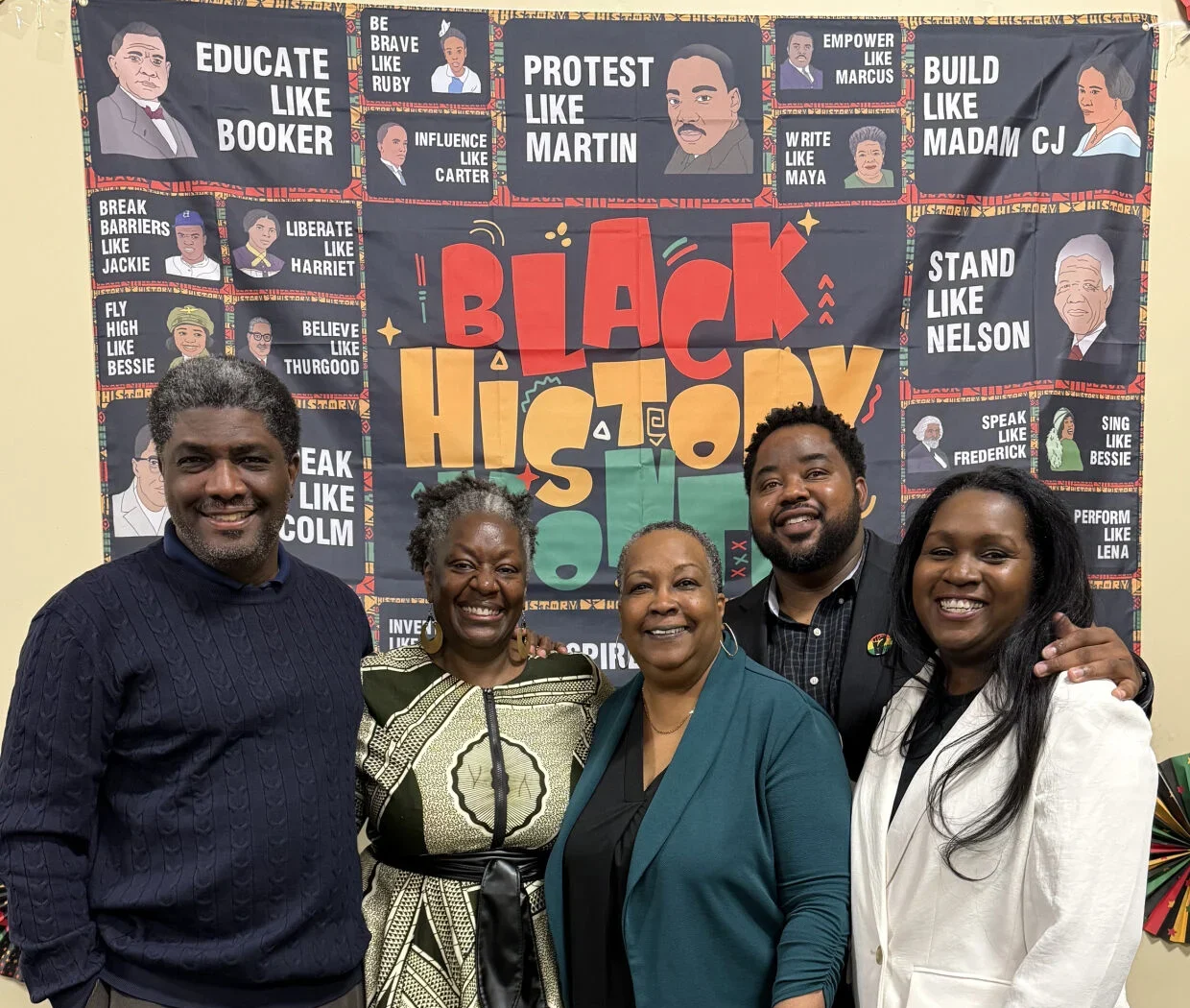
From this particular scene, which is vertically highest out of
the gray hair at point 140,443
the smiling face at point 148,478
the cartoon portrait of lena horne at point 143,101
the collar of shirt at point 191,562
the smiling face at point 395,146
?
the cartoon portrait of lena horne at point 143,101

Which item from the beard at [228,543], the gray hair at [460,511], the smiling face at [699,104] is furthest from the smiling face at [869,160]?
the beard at [228,543]

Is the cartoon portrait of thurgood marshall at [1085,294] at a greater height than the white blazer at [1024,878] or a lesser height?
greater

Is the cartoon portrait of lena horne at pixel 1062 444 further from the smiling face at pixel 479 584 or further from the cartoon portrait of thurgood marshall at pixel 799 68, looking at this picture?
the smiling face at pixel 479 584

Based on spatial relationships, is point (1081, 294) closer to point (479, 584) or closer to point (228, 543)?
point (479, 584)

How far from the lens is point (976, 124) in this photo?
305 cm

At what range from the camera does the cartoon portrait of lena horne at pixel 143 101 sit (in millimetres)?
2896

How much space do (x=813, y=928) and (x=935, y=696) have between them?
17.5 inches

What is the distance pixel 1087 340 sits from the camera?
3.09 metres

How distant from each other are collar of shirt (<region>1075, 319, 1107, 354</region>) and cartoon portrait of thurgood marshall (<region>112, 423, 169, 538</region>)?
264 cm

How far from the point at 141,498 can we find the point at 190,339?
0.47 metres

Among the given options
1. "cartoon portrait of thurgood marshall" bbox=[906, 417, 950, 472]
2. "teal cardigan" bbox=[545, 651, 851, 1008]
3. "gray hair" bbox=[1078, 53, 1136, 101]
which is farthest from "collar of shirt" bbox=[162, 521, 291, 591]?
"gray hair" bbox=[1078, 53, 1136, 101]

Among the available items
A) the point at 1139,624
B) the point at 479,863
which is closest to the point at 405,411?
the point at 479,863

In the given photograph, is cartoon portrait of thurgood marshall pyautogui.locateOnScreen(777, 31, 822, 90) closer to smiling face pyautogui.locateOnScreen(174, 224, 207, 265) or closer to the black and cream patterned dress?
smiling face pyautogui.locateOnScreen(174, 224, 207, 265)

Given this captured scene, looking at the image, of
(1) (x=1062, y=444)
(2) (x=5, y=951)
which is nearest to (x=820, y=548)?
(1) (x=1062, y=444)
